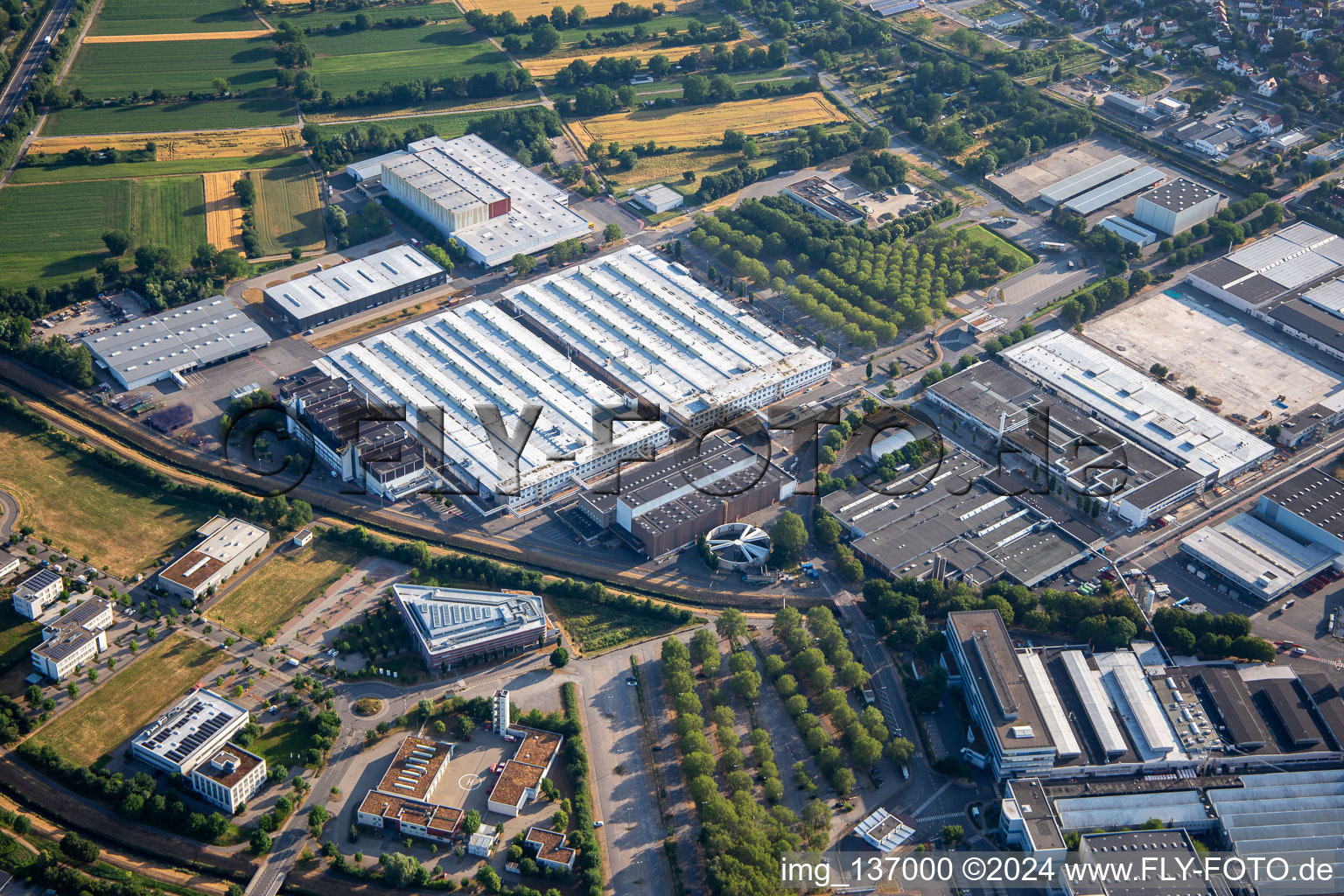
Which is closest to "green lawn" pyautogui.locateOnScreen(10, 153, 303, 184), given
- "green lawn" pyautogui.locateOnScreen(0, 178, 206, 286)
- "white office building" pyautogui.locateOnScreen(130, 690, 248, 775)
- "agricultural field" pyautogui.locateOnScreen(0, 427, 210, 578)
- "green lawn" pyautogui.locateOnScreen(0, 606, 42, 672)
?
"green lawn" pyautogui.locateOnScreen(0, 178, 206, 286)

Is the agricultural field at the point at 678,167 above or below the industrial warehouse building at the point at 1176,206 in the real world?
above

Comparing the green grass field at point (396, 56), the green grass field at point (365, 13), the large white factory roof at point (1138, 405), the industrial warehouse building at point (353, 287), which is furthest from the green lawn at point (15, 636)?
the green grass field at point (365, 13)

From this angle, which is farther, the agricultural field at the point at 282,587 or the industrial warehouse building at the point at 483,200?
the industrial warehouse building at the point at 483,200

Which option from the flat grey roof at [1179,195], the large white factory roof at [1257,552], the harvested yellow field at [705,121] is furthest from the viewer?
the harvested yellow field at [705,121]

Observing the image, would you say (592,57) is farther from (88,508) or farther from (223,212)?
(88,508)

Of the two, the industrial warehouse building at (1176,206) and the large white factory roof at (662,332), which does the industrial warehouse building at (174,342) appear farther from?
the industrial warehouse building at (1176,206)

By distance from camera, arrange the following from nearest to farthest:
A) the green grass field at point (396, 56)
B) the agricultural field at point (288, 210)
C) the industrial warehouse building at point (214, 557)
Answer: the industrial warehouse building at point (214, 557) < the agricultural field at point (288, 210) < the green grass field at point (396, 56)

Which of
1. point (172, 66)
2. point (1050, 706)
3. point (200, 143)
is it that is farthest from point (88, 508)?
point (172, 66)
